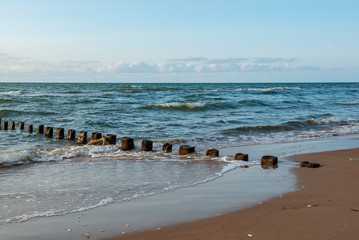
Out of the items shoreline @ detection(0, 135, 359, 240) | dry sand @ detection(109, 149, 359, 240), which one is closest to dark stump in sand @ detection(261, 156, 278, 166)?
shoreline @ detection(0, 135, 359, 240)

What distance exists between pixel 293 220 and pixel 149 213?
6.03ft

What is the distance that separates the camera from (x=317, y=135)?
14422 millimetres

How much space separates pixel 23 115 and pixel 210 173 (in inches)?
645

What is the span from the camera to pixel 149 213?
5.01 meters

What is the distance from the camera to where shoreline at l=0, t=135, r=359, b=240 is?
4.41 metres

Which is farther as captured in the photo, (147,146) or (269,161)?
(147,146)

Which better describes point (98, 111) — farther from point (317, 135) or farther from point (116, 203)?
point (116, 203)

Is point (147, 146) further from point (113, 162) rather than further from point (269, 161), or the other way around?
point (269, 161)

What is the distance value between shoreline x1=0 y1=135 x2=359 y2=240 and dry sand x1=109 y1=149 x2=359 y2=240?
19 centimetres

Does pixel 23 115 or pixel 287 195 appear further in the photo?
pixel 23 115

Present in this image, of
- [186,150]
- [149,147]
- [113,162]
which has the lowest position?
[113,162]

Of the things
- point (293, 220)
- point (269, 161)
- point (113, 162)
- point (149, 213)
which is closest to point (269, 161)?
point (269, 161)

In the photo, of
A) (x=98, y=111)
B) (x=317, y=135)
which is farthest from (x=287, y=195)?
(x=98, y=111)

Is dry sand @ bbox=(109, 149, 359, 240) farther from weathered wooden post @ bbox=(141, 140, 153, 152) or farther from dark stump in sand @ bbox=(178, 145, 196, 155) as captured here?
weathered wooden post @ bbox=(141, 140, 153, 152)
